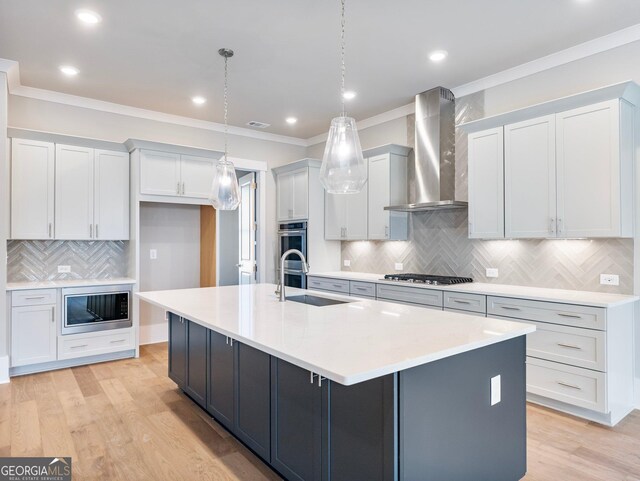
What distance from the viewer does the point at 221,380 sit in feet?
8.88

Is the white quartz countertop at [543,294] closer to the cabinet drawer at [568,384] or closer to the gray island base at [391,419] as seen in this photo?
the cabinet drawer at [568,384]

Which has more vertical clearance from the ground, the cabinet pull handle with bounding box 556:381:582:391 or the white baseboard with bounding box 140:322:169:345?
the cabinet pull handle with bounding box 556:381:582:391

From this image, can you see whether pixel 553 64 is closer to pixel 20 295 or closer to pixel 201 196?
pixel 201 196

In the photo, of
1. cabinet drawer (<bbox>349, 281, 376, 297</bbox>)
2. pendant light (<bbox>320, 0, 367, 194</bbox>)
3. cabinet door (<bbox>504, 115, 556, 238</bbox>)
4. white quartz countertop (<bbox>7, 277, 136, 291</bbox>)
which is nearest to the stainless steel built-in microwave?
white quartz countertop (<bbox>7, 277, 136, 291</bbox>)

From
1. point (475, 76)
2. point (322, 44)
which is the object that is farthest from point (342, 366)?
point (475, 76)

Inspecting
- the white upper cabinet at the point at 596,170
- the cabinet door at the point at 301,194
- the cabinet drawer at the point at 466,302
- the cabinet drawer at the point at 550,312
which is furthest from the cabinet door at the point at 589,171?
the cabinet door at the point at 301,194

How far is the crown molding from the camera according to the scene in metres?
3.16

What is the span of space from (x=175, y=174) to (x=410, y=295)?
9.90ft

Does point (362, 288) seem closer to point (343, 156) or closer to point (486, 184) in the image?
point (486, 184)

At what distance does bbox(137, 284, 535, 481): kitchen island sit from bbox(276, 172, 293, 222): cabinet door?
331 centimetres

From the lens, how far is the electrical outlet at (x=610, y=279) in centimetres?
321

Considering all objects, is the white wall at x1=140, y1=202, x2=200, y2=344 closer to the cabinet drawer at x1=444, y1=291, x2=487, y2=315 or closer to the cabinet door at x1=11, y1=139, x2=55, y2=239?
the cabinet door at x1=11, y1=139, x2=55, y2=239

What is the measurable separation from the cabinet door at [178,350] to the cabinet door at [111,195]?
165cm

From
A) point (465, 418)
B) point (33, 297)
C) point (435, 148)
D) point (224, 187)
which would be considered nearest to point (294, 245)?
point (435, 148)
